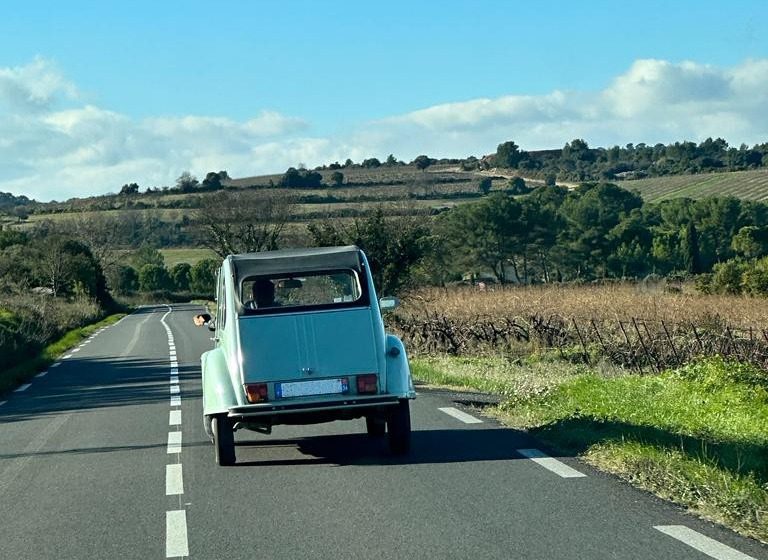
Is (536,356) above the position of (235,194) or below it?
below

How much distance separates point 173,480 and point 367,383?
192cm

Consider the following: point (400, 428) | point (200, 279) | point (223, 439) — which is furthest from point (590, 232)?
point (223, 439)

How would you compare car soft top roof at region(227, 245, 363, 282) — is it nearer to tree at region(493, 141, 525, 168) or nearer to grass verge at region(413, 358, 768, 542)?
grass verge at region(413, 358, 768, 542)

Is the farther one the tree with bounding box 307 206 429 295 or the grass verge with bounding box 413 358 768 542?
the tree with bounding box 307 206 429 295

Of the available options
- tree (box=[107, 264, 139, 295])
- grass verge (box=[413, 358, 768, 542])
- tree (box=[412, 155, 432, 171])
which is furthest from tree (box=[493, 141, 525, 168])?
grass verge (box=[413, 358, 768, 542])

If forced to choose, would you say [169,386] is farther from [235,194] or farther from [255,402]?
[235,194]

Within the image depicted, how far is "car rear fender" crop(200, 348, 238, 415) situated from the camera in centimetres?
989

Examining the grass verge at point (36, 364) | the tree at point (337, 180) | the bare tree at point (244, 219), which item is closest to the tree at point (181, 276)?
the tree at point (337, 180)

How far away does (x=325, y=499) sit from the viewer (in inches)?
332

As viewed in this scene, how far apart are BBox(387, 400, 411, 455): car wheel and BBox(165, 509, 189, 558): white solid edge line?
259 centimetres

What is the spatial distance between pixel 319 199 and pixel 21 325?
7840 centimetres

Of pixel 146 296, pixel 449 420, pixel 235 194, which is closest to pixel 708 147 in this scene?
pixel 146 296

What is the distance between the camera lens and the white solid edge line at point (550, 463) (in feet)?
29.8

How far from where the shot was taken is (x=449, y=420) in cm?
1284
